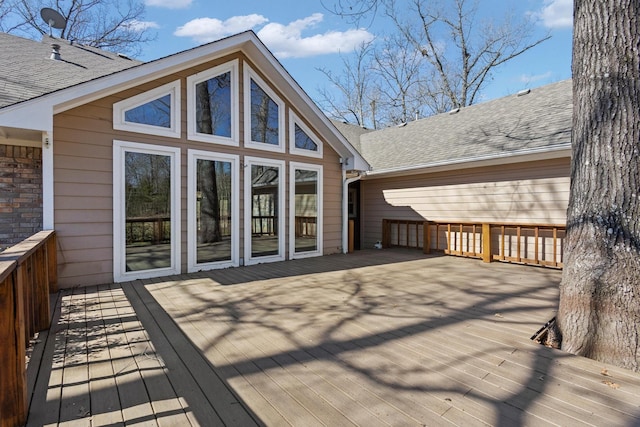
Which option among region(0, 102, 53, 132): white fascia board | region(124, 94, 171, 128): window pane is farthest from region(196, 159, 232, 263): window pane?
region(0, 102, 53, 132): white fascia board

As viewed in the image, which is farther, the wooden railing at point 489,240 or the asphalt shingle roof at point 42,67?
the wooden railing at point 489,240

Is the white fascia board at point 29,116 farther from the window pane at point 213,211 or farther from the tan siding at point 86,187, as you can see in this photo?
the window pane at point 213,211

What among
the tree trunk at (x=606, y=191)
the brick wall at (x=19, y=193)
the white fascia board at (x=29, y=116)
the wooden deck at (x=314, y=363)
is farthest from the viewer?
the brick wall at (x=19, y=193)

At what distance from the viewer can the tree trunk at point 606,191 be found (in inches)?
91.5

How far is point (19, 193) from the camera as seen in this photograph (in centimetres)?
464

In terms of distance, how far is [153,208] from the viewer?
16.4 feet

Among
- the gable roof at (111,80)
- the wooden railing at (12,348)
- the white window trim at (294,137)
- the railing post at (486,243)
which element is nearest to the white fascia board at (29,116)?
the gable roof at (111,80)

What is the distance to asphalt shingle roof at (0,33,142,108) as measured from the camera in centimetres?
434

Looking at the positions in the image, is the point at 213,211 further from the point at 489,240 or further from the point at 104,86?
the point at 489,240

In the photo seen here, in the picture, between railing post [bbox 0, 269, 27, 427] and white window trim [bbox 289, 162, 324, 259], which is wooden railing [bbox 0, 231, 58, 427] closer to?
railing post [bbox 0, 269, 27, 427]

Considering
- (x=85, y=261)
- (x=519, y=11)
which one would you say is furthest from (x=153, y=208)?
(x=519, y=11)

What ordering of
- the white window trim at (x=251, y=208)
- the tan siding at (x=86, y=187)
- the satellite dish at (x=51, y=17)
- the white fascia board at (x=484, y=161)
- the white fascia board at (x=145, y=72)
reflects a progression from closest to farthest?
the white fascia board at (x=145, y=72)
the tan siding at (x=86, y=187)
the white fascia board at (x=484, y=161)
the white window trim at (x=251, y=208)
the satellite dish at (x=51, y=17)

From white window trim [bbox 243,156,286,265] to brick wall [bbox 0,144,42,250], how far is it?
2992 millimetres

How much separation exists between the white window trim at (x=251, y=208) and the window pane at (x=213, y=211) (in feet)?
1.02
